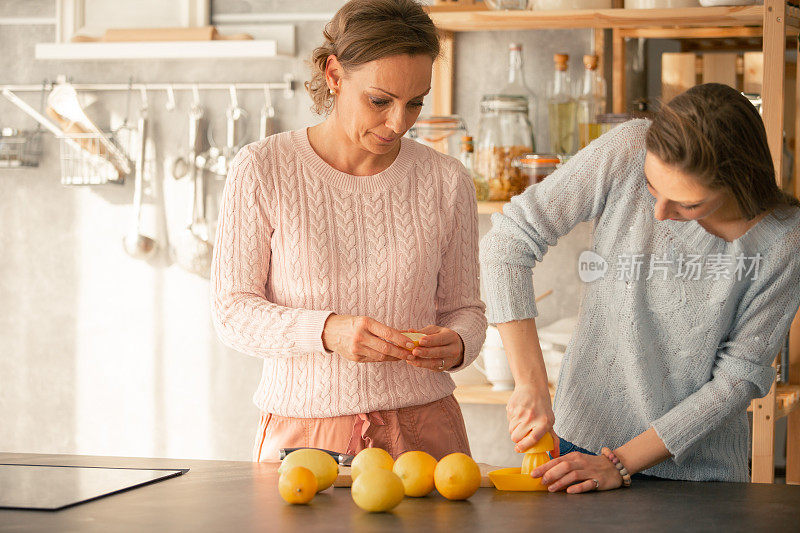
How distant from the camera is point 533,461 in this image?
1.29 m

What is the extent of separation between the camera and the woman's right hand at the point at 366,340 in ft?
4.47

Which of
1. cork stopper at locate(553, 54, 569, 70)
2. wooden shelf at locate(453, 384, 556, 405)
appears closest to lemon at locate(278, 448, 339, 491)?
wooden shelf at locate(453, 384, 556, 405)

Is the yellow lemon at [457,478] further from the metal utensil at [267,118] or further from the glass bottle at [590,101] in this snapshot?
the metal utensil at [267,118]

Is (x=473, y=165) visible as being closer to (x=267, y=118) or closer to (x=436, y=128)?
(x=436, y=128)

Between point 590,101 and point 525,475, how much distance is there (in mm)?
1508

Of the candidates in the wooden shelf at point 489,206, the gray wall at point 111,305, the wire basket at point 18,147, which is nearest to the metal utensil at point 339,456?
the wooden shelf at point 489,206

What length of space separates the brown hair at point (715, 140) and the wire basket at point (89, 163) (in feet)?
6.85

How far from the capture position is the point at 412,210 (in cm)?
159

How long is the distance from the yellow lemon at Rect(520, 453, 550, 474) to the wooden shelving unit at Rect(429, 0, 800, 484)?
1059 millimetres

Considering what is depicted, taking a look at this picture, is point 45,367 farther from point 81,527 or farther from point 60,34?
point 81,527

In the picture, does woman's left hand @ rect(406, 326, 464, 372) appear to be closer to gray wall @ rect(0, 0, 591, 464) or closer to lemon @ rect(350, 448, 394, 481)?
lemon @ rect(350, 448, 394, 481)

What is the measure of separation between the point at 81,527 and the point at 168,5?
223cm

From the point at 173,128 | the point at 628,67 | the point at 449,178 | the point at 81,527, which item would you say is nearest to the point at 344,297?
the point at 449,178

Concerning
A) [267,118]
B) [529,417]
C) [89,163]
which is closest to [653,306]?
[529,417]
